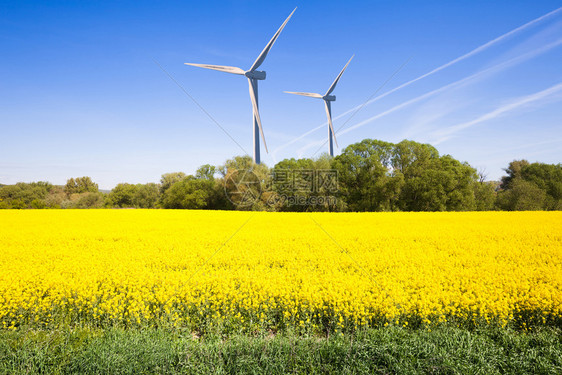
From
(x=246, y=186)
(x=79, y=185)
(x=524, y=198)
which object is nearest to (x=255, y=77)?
(x=246, y=186)

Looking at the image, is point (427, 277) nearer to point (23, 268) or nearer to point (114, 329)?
point (114, 329)

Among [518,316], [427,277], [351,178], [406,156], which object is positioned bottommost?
[518,316]

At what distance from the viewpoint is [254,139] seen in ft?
142

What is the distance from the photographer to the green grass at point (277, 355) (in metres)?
5.91

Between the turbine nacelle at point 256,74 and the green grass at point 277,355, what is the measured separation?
43201 mm

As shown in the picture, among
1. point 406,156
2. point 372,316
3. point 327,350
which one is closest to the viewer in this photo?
point 327,350

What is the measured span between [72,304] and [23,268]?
538 centimetres

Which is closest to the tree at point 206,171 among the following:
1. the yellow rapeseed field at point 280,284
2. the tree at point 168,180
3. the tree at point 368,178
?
the tree at point 168,180

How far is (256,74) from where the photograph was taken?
149 feet

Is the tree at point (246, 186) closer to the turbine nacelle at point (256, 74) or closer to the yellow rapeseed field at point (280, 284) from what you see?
the turbine nacelle at point (256, 74)

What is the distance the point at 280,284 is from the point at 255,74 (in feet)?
136


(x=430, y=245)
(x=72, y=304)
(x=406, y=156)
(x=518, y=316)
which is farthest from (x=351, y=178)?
(x=72, y=304)

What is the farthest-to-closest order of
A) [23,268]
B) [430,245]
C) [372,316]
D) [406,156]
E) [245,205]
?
[406,156], [245,205], [430,245], [23,268], [372,316]

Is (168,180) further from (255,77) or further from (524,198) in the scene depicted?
(524,198)
